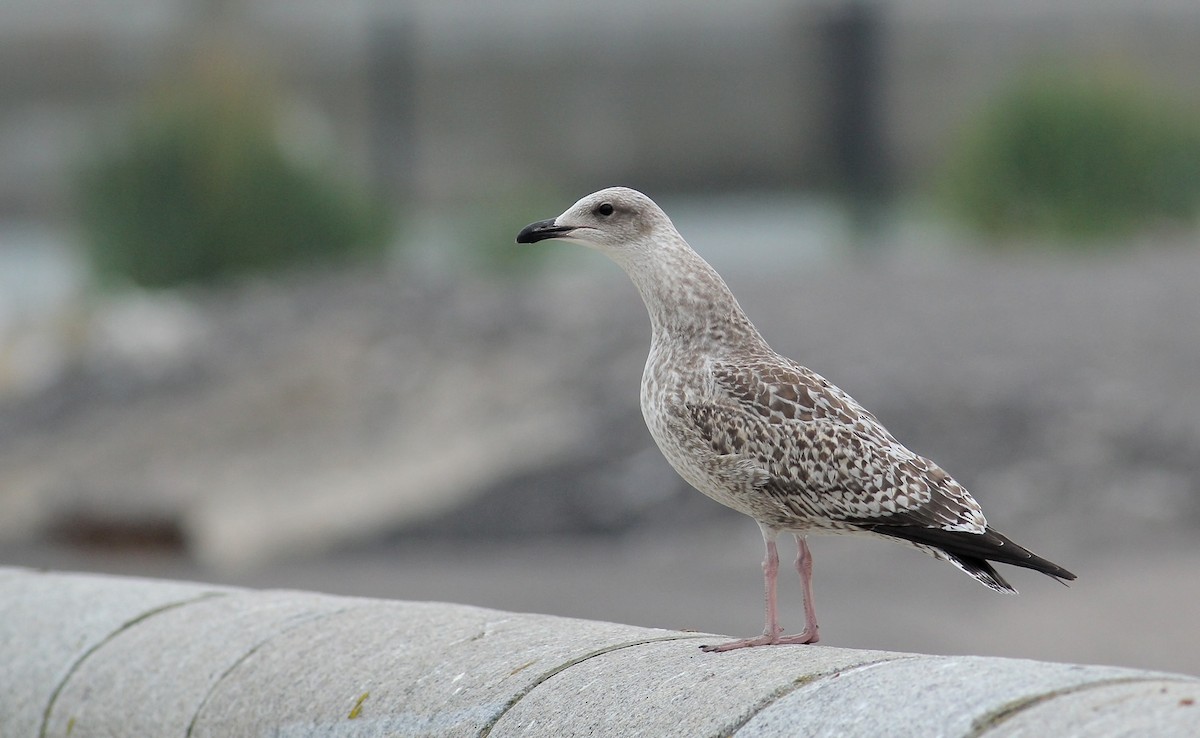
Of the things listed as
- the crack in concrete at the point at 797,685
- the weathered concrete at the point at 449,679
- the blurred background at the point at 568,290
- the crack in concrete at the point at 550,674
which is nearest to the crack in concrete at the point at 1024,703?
the weathered concrete at the point at 449,679

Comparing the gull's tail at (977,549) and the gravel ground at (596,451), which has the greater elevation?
the gull's tail at (977,549)

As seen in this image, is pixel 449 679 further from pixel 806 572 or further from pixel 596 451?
pixel 596 451

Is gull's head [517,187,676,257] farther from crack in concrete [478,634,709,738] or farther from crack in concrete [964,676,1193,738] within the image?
crack in concrete [964,676,1193,738]

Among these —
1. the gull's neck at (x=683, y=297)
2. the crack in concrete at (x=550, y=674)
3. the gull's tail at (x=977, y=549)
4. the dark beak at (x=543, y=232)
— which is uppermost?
the dark beak at (x=543, y=232)

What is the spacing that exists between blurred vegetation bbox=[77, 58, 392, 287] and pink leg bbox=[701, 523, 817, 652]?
18.8 meters

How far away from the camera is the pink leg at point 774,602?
3855 mm

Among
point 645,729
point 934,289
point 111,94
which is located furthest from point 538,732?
point 111,94

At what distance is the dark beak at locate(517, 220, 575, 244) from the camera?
378cm

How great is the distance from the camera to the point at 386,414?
A: 15.4 m

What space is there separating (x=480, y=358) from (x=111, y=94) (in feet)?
57.6

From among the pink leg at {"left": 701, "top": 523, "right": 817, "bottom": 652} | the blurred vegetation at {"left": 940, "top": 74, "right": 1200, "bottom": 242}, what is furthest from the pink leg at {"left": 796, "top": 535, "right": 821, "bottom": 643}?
the blurred vegetation at {"left": 940, "top": 74, "right": 1200, "bottom": 242}

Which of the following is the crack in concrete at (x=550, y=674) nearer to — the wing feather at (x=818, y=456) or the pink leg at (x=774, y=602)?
the pink leg at (x=774, y=602)

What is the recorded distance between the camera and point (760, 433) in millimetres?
3785

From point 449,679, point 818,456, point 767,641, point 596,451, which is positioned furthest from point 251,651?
point 596,451
